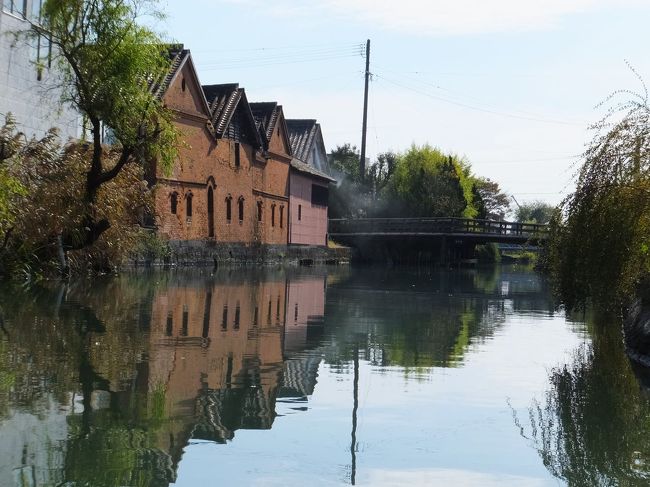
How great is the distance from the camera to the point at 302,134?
231 ft

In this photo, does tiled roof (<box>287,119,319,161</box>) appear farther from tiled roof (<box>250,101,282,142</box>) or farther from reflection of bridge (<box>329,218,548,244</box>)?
tiled roof (<box>250,101,282,142</box>)

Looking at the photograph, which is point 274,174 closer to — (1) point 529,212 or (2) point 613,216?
(2) point 613,216

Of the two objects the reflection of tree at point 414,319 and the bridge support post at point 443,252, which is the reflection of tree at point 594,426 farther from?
the bridge support post at point 443,252

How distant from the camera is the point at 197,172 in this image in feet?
159

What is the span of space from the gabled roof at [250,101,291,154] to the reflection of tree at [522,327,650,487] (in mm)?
45653

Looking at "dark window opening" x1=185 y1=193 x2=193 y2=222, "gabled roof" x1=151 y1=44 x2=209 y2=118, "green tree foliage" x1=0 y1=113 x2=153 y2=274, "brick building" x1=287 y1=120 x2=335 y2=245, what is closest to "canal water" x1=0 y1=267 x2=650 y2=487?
"green tree foliage" x1=0 y1=113 x2=153 y2=274

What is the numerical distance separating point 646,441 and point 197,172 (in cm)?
4123

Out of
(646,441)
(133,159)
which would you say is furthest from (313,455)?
(133,159)

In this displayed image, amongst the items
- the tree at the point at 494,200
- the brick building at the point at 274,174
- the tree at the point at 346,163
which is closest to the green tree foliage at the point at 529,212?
the tree at the point at 494,200

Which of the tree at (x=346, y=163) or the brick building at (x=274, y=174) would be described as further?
the tree at (x=346, y=163)

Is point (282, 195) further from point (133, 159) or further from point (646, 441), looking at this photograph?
point (646, 441)

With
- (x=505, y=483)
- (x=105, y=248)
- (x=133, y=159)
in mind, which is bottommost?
(x=505, y=483)

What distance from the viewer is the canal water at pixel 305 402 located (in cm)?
702

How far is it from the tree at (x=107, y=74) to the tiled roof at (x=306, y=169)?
35450 mm
